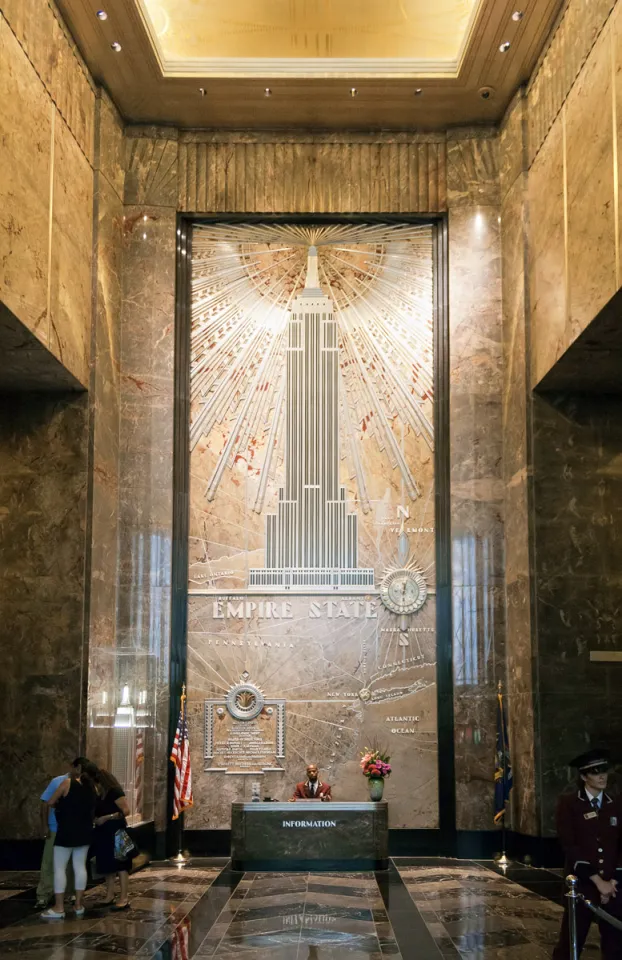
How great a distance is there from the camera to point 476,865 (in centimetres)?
1199

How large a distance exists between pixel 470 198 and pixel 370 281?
1.56 metres

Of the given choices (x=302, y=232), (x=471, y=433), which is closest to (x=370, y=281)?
(x=302, y=232)

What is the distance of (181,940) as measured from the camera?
7.99 metres

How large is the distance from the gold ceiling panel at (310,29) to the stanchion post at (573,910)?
958 cm

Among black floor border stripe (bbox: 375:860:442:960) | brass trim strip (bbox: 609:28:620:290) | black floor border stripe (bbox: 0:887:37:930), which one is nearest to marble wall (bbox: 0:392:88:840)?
black floor border stripe (bbox: 0:887:37:930)

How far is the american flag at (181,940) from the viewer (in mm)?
7496

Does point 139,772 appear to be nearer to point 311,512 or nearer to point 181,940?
point 311,512

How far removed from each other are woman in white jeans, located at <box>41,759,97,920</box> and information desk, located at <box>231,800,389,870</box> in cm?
287

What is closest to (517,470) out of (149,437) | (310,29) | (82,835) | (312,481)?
(312,481)

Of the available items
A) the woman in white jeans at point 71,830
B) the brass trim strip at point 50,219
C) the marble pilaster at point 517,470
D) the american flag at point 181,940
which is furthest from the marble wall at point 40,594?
the marble pilaster at point 517,470

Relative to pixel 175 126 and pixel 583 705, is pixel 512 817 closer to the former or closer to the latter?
pixel 583 705

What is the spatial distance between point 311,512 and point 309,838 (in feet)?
12.4

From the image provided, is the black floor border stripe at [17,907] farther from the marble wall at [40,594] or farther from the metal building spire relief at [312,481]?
the metal building spire relief at [312,481]

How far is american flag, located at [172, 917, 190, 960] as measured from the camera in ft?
24.6
